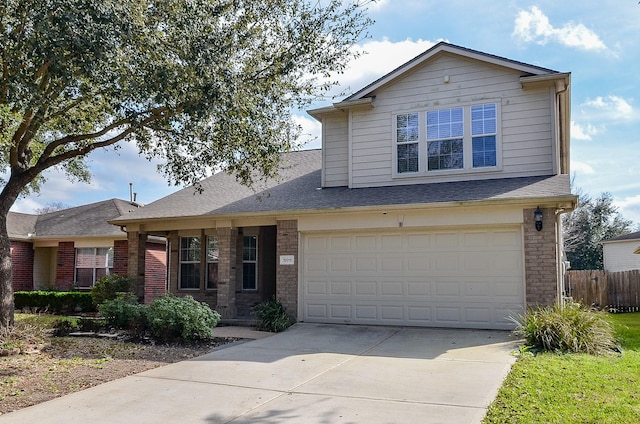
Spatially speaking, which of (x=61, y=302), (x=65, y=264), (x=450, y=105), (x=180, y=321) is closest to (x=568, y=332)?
(x=450, y=105)

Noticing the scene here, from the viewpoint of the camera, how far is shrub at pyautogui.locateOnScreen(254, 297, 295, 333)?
12.3 metres

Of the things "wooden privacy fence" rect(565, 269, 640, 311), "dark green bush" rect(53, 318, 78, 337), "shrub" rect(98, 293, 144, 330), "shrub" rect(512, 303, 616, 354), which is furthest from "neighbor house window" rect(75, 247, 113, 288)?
"wooden privacy fence" rect(565, 269, 640, 311)

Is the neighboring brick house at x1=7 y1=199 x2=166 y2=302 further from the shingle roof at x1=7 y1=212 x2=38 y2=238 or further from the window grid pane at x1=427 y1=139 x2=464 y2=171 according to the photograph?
the window grid pane at x1=427 y1=139 x2=464 y2=171

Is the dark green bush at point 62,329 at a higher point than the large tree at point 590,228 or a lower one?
lower

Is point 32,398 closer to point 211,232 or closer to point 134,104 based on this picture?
point 134,104

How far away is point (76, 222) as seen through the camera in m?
21.9

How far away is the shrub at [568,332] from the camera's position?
29.6ft

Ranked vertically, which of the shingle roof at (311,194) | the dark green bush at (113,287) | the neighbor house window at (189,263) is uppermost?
the shingle roof at (311,194)

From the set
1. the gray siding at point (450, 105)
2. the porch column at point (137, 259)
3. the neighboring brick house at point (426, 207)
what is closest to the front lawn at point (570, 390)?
the neighboring brick house at point (426, 207)

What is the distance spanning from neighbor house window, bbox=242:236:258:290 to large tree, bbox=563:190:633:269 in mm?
28752

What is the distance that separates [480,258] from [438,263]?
93 centimetres

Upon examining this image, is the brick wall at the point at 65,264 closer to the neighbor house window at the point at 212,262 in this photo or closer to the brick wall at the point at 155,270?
the brick wall at the point at 155,270

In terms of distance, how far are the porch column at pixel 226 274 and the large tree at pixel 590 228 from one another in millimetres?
30690

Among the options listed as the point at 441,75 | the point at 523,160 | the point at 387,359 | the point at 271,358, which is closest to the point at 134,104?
the point at 271,358
